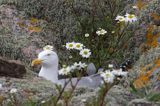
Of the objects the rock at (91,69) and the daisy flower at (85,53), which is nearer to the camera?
the daisy flower at (85,53)

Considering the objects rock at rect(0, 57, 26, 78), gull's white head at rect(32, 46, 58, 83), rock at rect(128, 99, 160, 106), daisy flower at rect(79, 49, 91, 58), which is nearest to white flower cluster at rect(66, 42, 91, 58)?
daisy flower at rect(79, 49, 91, 58)

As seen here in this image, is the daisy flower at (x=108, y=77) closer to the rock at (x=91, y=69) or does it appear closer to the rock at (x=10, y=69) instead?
the rock at (x=10, y=69)

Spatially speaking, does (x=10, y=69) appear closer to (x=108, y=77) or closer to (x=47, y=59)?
(x=47, y=59)

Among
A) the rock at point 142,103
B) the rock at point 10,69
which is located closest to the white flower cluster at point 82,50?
the rock at point 142,103

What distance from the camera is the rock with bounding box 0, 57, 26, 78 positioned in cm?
390

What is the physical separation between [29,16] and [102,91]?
4240 millimetres

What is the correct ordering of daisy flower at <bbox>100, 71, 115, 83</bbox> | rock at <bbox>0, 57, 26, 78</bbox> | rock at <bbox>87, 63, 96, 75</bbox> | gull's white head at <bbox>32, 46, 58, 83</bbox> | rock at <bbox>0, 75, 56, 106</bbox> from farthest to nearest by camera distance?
1. rock at <bbox>87, 63, 96, 75</bbox>
2. gull's white head at <bbox>32, 46, 58, 83</bbox>
3. rock at <bbox>0, 57, 26, 78</bbox>
4. rock at <bbox>0, 75, 56, 106</bbox>
5. daisy flower at <bbox>100, 71, 115, 83</bbox>

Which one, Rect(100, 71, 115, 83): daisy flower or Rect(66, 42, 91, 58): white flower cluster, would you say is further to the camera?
Rect(66, 42, 91, 58): white flower cluster

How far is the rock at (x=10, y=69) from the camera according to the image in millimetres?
3898

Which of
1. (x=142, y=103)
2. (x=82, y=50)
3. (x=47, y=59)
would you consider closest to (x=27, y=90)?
(x=82, y=50)

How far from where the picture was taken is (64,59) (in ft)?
19.4

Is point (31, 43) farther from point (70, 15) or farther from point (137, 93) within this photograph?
point (137, 93)

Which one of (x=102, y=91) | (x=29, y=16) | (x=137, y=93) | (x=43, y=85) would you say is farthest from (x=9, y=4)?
A: (x=102, y=91)

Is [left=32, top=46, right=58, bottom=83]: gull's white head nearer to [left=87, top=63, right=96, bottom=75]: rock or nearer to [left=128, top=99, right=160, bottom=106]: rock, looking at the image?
[left=87, top=63, right=96, bottom=75]: rock
